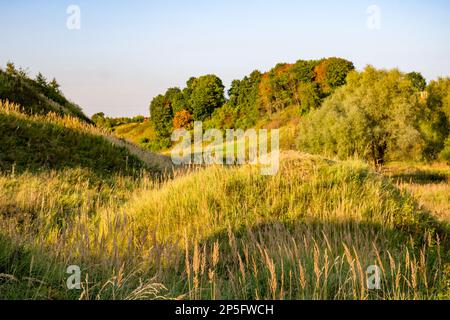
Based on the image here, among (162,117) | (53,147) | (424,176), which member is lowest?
(424,176)

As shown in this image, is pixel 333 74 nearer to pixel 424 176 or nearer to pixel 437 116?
pixel 437 116

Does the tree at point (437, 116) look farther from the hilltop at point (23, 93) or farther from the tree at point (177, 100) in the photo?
the tree at point (177, 100)

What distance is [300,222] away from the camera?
8.00 meters

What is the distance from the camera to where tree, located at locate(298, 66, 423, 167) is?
36.7 m

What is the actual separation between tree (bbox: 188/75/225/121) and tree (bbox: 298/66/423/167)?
54441 millimetres

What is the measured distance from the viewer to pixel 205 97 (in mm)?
94125

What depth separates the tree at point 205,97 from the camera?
93.8 meters

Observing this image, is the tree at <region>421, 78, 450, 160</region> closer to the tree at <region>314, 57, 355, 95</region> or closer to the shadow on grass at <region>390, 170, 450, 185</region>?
the shadow on grass at <region>390, 170, 450, 185</region>

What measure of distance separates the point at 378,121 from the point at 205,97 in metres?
59.8

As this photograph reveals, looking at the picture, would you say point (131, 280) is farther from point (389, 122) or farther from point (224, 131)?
point (224, 131)
